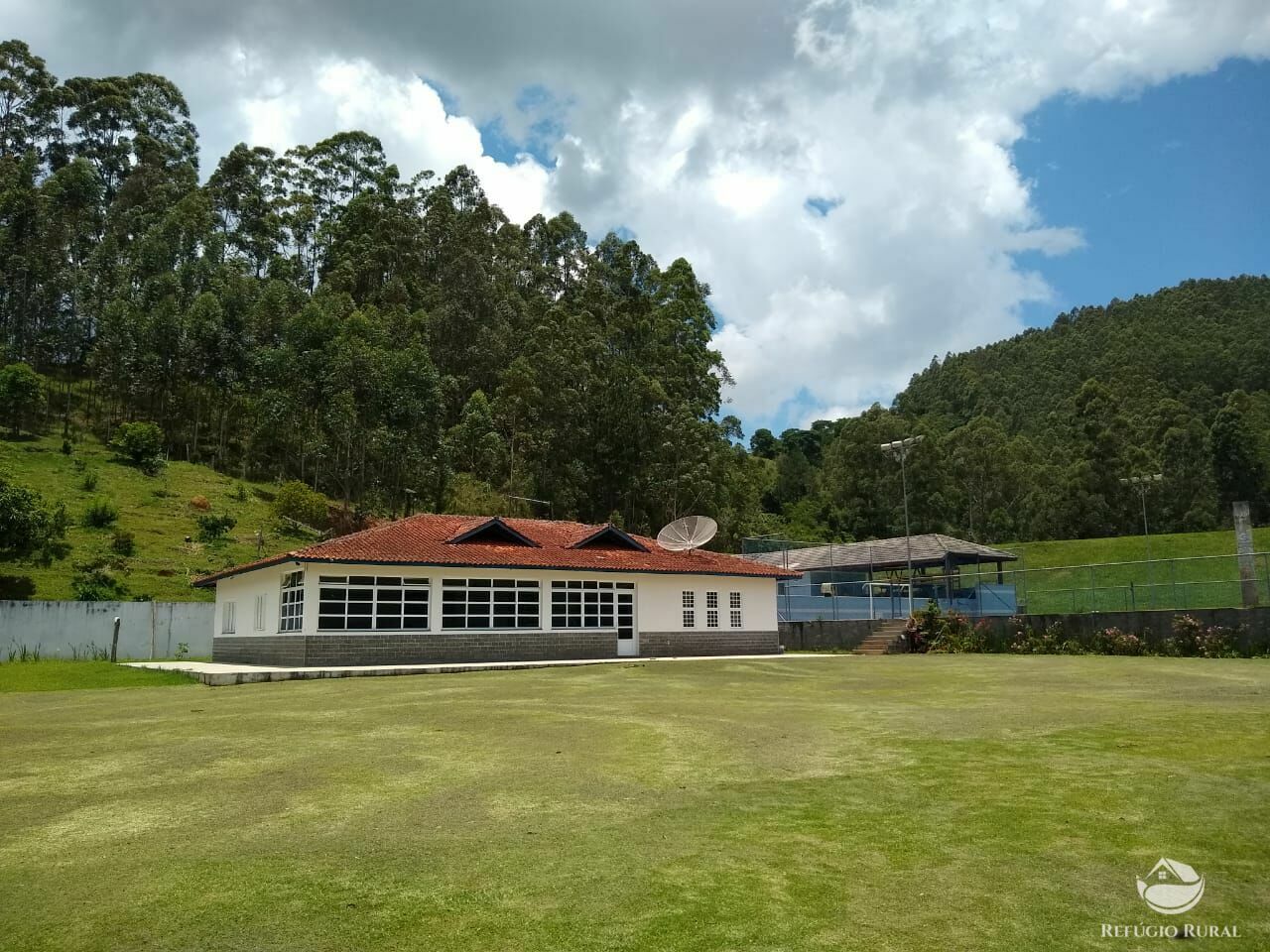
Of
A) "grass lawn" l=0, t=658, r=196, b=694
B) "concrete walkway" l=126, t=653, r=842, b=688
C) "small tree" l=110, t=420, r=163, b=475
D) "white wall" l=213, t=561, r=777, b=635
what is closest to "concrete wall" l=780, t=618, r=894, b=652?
"white wall" l=213, t=561, r=777, b=635

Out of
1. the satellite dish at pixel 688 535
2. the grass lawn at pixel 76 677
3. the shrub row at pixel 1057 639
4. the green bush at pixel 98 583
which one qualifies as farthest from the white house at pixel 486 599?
the green bush at pixel 98 583

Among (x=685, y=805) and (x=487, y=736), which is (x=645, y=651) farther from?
(x=685, y=805)

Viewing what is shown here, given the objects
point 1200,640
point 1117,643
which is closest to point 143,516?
point 1117,643

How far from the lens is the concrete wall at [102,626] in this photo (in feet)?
81.4

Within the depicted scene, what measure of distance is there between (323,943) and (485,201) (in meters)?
70.9

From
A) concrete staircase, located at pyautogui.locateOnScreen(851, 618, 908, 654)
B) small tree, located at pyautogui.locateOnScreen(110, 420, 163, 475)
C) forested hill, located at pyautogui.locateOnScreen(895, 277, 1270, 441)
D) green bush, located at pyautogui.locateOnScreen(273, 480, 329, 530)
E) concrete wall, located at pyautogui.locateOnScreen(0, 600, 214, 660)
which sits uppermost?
forested hill, located at pyautogui.locateOnScreen(895, 277, 1270, 441)

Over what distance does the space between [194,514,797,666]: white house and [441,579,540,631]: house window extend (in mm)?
30

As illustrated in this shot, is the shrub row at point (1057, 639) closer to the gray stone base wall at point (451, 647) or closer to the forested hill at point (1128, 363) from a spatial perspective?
the gray stone base wall at point (451, 647)

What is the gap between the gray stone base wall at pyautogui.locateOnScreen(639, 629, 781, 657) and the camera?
27000 mm

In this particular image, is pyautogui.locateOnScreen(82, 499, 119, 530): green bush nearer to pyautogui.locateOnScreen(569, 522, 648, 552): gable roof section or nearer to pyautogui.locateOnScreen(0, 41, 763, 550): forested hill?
pyautogui.locateOnScreen(0, 41, 763, 550): forested hill

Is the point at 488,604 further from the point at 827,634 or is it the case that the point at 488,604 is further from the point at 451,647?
the point at 827,634

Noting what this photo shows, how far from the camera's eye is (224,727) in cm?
1030

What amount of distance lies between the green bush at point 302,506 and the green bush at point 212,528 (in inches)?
133

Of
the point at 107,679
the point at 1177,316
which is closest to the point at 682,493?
the point at 107,679
